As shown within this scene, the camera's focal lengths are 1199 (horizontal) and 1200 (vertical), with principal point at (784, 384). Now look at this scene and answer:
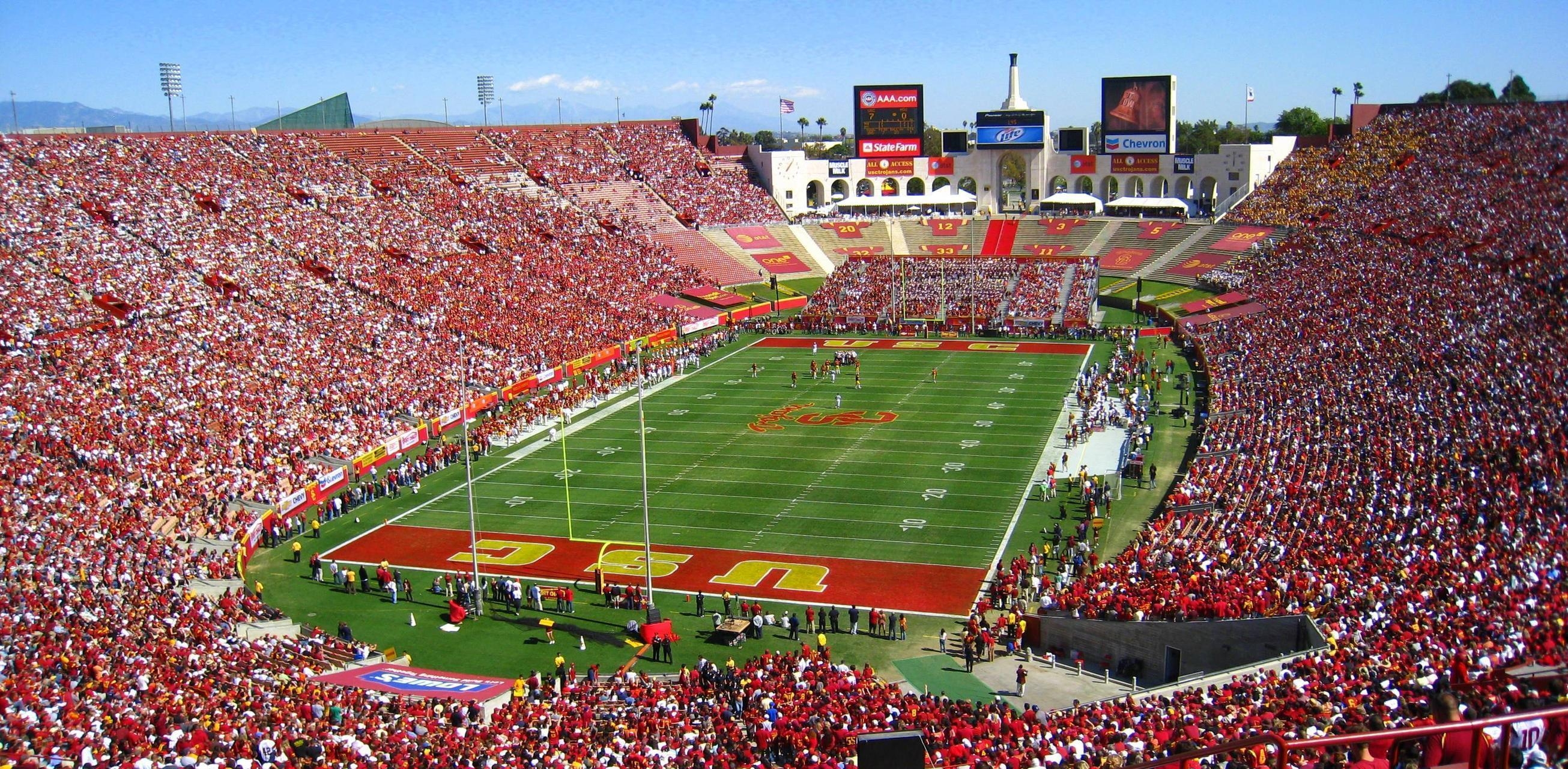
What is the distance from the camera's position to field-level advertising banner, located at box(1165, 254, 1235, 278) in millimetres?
64750

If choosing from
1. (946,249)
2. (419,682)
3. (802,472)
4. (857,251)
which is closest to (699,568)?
(802,472)

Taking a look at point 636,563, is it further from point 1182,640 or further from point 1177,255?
point 1177,255

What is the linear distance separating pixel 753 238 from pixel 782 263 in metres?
4.08

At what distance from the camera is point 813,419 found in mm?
41344

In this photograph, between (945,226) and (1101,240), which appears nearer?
(1101,240)

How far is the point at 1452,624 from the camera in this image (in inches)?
604

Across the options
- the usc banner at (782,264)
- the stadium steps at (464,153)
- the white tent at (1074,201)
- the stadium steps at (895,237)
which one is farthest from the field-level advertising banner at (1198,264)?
the stadium steps at (464,153)

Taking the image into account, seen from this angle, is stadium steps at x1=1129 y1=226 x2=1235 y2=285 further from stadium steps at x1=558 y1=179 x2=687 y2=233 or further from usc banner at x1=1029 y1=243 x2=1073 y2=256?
stadium steps at x1=558 y1=179 x2=687 y2=233

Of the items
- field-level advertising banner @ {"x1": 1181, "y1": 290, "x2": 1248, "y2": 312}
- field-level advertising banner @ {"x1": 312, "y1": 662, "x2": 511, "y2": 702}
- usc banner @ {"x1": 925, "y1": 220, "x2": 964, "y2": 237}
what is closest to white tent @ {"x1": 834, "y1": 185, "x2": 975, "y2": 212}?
usc banner @ {"x1": 925, "y1": 220, "x2": 964, "y2": 237}

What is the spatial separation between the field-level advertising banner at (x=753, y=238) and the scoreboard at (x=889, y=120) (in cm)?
1163

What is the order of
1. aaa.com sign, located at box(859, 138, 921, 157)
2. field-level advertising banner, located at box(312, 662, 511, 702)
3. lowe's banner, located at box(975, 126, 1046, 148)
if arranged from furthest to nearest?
aaa.com sign, located at box(859, 138, 921, 157)
lowe's banner, located at box(975, 126, 1046, 148)
field-level advertising banner, located at box(312, 662, 511, 702)

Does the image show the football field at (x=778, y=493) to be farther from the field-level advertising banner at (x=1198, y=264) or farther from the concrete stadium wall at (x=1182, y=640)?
the field-level advertising banner at (x=1198, y=264)

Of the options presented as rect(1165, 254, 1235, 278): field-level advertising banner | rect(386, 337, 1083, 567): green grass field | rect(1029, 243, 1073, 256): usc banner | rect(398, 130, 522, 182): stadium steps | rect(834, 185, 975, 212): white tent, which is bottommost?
rect(386, 337, 1083, 567): green grass field

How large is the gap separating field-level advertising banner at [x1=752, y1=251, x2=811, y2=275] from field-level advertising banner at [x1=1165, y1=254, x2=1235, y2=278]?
21.7 meters
